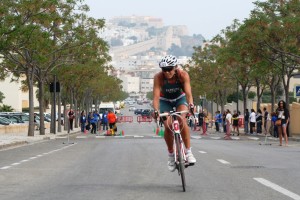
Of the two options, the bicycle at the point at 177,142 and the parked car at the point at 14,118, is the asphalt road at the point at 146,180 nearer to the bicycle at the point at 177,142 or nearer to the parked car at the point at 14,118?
the bicycle at the point at 177,142

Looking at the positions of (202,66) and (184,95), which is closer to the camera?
(184,95)

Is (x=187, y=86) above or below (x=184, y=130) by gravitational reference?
above

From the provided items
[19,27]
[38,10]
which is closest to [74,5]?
[38,10]

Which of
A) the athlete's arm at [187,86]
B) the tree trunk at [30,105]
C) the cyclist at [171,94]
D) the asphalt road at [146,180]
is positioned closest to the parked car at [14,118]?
the tree trunk at [30,105]

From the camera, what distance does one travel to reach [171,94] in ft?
43.6

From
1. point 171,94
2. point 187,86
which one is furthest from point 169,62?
point 171,94

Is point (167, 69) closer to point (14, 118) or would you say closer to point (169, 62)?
point (169, 62)

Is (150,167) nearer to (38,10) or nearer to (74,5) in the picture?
(38,10)

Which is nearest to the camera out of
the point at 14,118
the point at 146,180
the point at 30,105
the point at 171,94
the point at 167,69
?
the point at 167,69

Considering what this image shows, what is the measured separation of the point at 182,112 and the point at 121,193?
1846mm

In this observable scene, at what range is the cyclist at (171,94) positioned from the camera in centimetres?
1287

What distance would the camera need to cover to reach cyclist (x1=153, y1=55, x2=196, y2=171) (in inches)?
507

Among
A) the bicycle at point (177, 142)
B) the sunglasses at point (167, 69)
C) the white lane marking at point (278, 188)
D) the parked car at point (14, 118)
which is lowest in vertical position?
the white lane marking at point (278, 188)

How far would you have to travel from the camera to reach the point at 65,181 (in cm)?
1424
